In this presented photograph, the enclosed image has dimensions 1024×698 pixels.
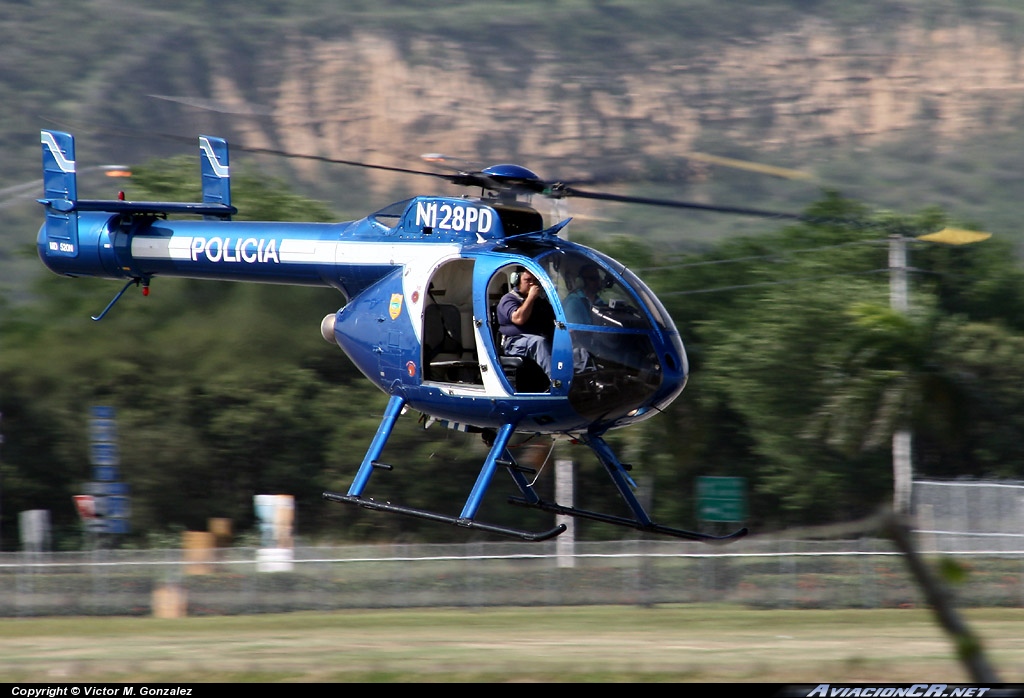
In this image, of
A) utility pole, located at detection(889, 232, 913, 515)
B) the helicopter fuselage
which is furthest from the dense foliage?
the helicopter fuselage

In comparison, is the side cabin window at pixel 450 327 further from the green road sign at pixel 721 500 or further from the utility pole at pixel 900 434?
the utility pole at pixel 900 434

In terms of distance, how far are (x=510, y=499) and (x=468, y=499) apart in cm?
43

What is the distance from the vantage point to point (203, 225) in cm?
1491

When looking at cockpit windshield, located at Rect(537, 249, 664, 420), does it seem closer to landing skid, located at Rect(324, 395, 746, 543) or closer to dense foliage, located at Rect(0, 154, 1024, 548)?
landing skid, located at Rect(324, 395, 746, 543)

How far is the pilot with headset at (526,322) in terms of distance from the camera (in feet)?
39.8

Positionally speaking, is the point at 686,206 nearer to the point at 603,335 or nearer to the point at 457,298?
the point at 603,335

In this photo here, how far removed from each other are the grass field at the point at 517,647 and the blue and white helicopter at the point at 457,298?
52.6 inches

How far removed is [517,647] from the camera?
1156 centimetres

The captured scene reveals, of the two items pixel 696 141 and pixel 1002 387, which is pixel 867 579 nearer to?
pixel 1002 387

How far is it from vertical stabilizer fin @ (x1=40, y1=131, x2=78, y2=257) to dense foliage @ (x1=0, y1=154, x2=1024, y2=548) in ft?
46.6

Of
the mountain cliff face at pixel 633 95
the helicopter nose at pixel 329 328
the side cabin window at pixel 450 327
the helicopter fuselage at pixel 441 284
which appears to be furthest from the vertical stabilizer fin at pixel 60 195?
the mountain cliff face at pixel 633 95

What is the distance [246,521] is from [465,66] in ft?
196

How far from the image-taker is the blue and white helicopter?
1183 cm
